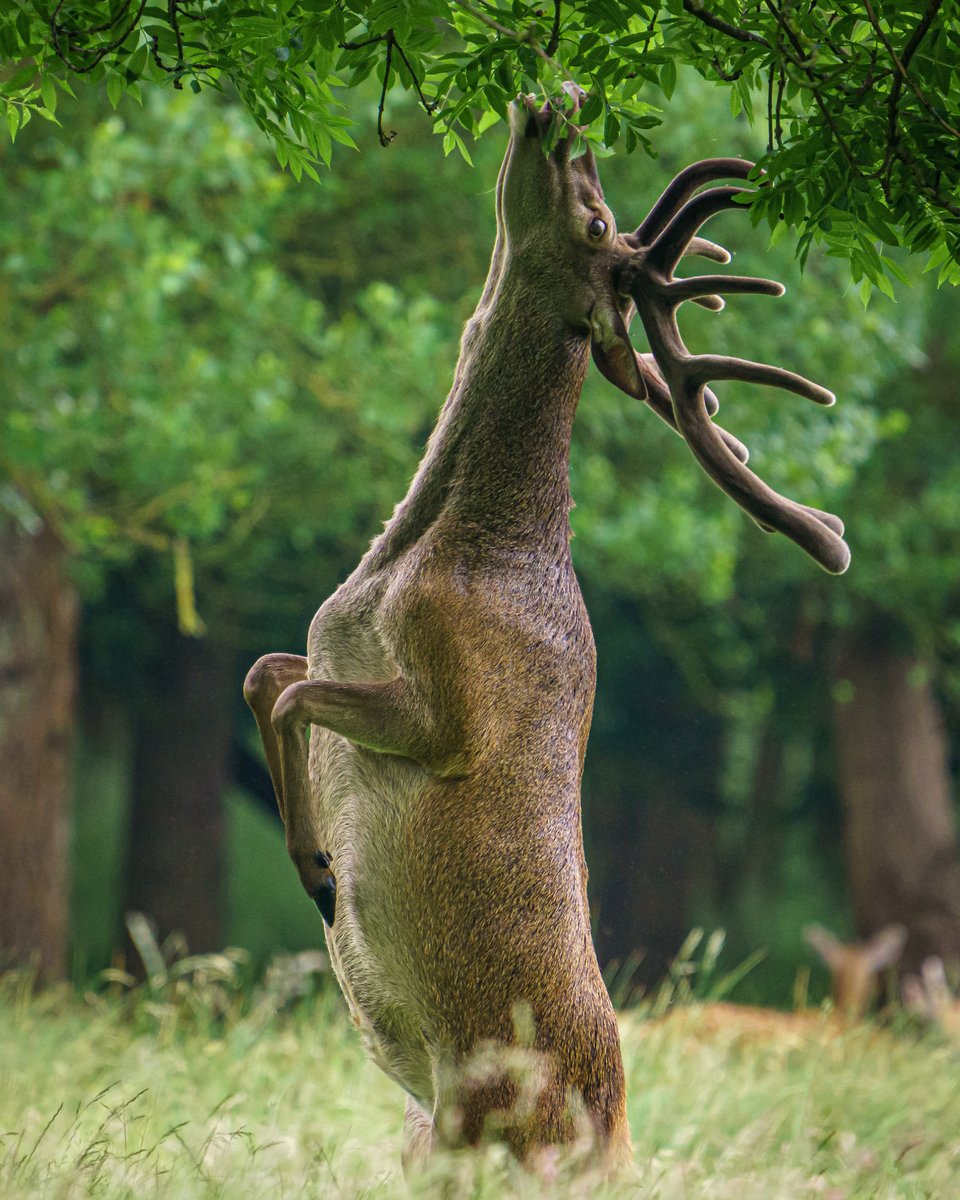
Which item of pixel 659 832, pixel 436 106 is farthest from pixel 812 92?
pixel 659 832

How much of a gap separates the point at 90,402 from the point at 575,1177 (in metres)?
6.48

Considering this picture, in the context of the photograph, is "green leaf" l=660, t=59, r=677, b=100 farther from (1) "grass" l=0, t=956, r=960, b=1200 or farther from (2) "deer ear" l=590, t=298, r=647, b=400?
(1) "grass" l=0, t=956, r=960, b=1200

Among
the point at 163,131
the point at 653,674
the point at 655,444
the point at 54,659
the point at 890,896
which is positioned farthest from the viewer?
the point at 653,674

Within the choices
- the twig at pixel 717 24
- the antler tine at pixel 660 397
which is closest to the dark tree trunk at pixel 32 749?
the antler tine at pixel 660 397

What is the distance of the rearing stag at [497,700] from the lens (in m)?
3.52

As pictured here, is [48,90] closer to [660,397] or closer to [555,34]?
[555,34]

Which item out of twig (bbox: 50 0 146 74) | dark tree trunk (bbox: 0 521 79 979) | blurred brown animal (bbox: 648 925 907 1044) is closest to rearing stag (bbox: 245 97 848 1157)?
twig (bbox: 50 0 146 74)

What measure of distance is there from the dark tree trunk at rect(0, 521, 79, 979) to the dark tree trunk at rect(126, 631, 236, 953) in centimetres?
321

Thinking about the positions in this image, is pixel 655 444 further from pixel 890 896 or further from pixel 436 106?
pixel 436 106

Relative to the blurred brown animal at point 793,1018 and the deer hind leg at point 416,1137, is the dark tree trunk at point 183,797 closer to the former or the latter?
the blurred brown animal at point 793,1018

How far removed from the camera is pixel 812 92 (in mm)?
3266

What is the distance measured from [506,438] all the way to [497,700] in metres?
0.64

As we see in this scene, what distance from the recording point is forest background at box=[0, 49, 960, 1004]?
894cm

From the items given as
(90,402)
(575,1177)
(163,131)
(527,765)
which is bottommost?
(575,1177)
